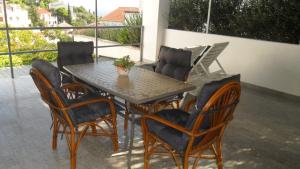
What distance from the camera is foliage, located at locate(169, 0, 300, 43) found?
4707 mm

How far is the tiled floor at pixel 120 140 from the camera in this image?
2498 mm

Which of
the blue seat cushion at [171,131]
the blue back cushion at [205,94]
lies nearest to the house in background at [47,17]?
the blue seat cushion at [171,131]

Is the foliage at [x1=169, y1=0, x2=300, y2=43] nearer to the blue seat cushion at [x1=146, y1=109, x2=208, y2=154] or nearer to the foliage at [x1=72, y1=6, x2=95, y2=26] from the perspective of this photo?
the foliage at [x1=72, y1=6, x2=95, y2=26]

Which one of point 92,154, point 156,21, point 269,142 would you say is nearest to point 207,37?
point 156,21

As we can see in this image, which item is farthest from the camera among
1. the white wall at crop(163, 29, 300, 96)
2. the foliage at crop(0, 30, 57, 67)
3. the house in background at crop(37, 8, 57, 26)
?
the house in background at crop(37, 8, 57, 26)

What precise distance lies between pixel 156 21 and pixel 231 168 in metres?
4.88

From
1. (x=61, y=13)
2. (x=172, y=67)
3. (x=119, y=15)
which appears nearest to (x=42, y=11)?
(x=61, y=13)

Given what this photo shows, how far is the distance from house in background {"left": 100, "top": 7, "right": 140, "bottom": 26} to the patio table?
3909 mm

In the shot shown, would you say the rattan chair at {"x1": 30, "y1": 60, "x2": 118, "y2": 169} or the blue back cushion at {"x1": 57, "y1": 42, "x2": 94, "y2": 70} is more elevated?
the blue back cushion at {"x1": 57, "y1": 42, "x2": 94, "y2": 70}

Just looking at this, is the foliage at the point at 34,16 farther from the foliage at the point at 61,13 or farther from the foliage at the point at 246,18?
the foliage at the point at 246,18

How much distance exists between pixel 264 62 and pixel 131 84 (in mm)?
3450

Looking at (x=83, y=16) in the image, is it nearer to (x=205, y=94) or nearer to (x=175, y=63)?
(x=175, y=63)

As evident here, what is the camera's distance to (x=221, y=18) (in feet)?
18.8

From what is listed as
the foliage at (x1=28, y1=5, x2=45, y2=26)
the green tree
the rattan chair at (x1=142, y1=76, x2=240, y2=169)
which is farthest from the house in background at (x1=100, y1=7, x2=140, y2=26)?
the rattan chair at (x1=142, y1=76, x2=240, y2=169)
